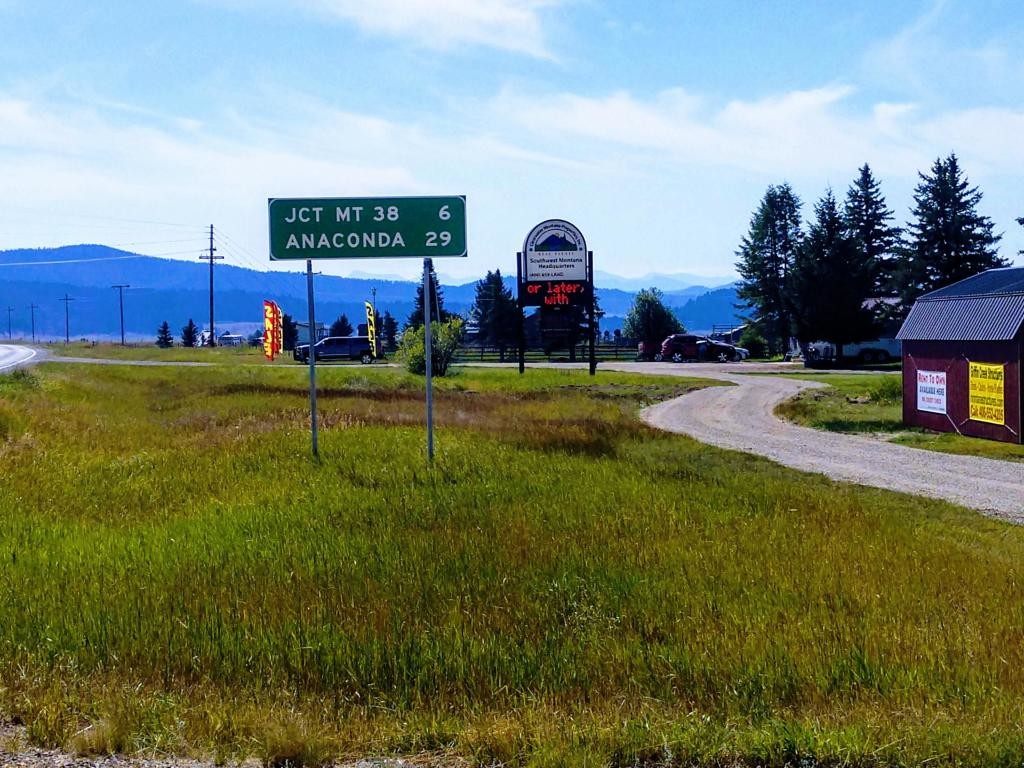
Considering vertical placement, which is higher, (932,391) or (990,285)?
(990,285)

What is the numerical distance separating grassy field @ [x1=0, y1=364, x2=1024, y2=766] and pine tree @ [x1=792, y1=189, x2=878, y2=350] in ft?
179

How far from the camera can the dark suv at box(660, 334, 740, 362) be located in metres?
70.8

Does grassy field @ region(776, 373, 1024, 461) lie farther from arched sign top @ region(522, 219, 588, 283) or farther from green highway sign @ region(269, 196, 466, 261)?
arched sign top @ region(522, 219, 588, 283)

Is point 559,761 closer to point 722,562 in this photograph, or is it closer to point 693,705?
point 693,705

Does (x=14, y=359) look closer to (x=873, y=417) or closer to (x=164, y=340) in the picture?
(x=873, y=417)

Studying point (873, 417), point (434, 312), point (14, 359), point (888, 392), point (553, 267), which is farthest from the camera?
point (434, 312)

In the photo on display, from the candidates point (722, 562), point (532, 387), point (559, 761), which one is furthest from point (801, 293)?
point (559, 761)

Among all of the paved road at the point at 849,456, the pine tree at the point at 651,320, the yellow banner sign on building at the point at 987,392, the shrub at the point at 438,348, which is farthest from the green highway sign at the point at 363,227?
the pine tree at the point at 651,320

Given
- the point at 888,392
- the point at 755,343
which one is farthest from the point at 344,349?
the point at 888,392

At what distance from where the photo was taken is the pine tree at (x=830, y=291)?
65.5 metres

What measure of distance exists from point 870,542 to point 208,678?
6373 mm

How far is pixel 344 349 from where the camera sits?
74.1 m

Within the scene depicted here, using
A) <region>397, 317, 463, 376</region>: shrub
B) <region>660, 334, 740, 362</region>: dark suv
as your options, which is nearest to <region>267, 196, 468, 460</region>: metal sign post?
<region>397, 317, 463, 376</region>: shrub

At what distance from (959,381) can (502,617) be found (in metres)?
18.3
